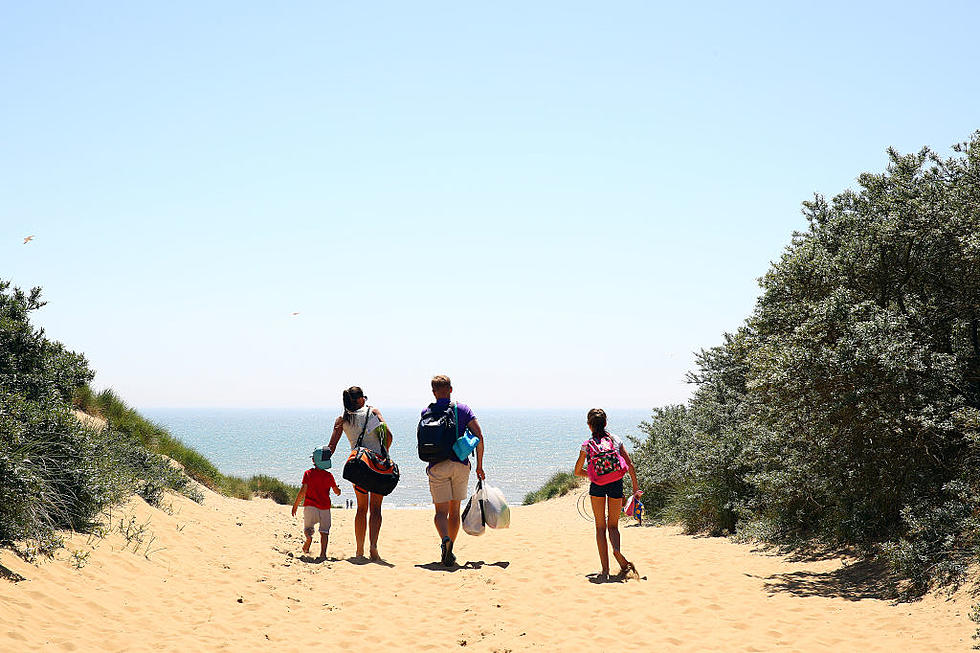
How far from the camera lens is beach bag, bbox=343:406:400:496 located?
9383 millimetres

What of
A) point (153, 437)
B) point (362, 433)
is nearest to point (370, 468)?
point (362, 433)

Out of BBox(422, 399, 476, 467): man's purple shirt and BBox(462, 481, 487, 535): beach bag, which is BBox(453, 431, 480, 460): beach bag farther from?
BBox(462, 481, 487, 535): beach bag

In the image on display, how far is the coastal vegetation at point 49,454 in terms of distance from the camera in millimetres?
7129

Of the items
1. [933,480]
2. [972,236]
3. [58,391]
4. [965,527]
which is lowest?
[965,527]

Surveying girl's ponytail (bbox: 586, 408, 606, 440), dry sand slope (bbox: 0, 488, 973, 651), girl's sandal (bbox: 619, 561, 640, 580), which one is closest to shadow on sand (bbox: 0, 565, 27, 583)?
dry sand slope (bbox: 0, 488, 973, 651)

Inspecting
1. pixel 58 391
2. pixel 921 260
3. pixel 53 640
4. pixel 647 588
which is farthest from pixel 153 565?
pixel 921 260

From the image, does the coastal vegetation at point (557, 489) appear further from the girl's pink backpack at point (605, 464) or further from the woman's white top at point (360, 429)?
the girl's pink backpack at point (605, 464)

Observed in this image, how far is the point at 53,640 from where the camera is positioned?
5.48m

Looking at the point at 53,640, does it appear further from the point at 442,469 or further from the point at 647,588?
the point at 647,588

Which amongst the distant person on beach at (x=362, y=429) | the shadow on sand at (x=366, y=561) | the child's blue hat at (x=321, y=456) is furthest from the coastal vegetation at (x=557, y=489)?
the child's blue hat at (x=321, y=456)

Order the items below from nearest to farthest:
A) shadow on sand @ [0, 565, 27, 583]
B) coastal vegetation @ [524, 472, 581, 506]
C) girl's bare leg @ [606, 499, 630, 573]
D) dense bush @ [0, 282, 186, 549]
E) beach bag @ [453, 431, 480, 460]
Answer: shadow on sand @ [0, 565, 27, 583], dense bush @ [0, 282, 186, 549], girl's bare leg @ [606, 499, 630, 573], beach bag @ [453, 431, 480, 460], coastal vegetation @ [524, 472, 581, 506]

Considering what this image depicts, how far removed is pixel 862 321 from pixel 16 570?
353 inches

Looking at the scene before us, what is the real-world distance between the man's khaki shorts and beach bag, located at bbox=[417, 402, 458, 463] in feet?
0.33

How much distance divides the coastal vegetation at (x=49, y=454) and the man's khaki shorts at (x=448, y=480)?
158 inches
